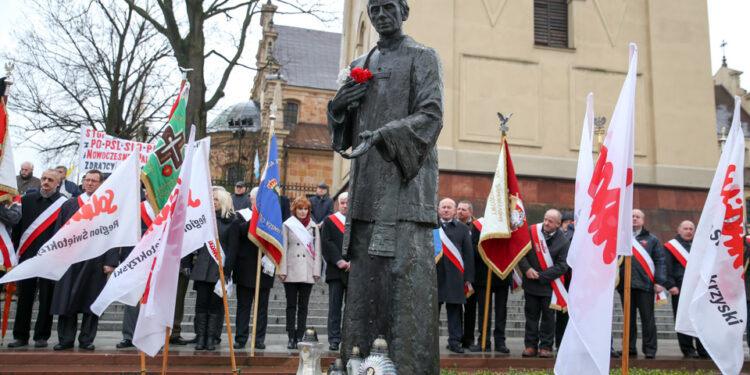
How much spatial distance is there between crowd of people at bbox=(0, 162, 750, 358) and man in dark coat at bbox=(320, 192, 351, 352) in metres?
0.01

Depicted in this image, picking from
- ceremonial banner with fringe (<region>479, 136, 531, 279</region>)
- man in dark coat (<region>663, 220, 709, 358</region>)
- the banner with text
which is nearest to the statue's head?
ceremonial banner with fringe (<region>479, 136, 531, 279</region>)

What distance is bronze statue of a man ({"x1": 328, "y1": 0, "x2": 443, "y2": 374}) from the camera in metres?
3.53

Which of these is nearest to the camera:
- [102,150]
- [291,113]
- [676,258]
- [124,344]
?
[124,344]

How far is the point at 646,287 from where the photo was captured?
348 inches

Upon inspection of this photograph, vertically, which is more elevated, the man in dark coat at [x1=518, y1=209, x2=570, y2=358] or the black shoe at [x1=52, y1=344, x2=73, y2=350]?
the man in dark coat at [x1=518, y1=209, x2=570, y2=358]

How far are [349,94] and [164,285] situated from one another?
2.34 m

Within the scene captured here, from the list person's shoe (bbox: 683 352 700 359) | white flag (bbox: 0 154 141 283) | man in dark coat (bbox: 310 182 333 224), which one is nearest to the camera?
white flag (bbox: 0 154 141 283)

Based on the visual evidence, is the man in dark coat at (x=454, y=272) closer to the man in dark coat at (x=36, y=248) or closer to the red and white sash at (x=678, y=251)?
the red and white sash at (x=678, y=251)

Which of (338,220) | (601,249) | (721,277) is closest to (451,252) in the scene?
(338,220)

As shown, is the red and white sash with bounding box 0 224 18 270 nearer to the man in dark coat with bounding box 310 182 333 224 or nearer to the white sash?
the white sash

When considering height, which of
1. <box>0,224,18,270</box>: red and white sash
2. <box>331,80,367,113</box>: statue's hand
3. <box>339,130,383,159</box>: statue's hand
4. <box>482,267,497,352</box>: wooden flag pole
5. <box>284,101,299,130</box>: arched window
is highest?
<box>284,101,299,130</box>: arched window

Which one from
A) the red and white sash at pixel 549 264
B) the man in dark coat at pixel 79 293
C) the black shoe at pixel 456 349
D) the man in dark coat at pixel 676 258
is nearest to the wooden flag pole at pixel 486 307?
the black shoe at pixel 456 349

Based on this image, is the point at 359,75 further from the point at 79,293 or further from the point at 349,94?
the point at 79,293

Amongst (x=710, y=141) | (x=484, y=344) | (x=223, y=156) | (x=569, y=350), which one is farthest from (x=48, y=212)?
(x=223, y=156)
